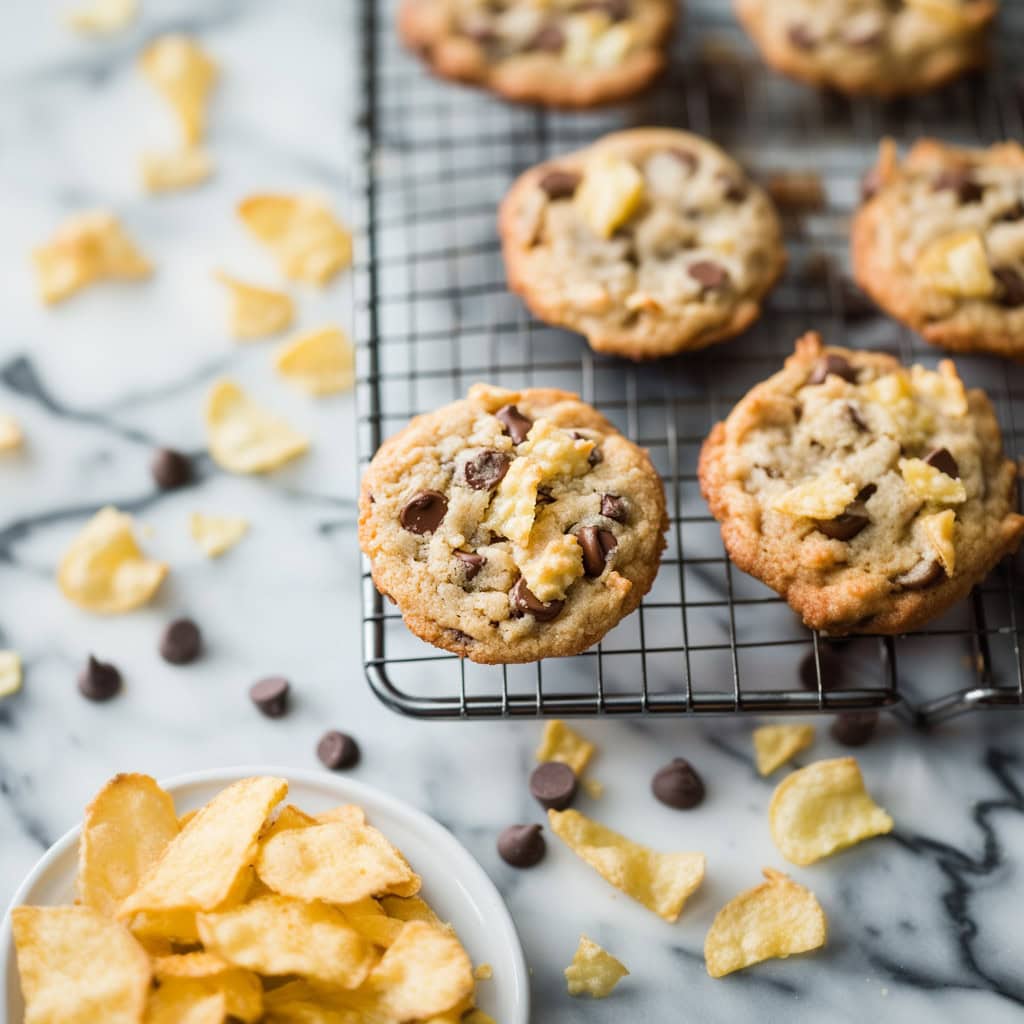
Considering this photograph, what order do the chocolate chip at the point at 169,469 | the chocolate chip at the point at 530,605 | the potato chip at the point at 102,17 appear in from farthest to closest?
the potato chip at the point at 102,17 → the chocolate chip at the point at 169,469 → the chocolate chip at the point at 530,605

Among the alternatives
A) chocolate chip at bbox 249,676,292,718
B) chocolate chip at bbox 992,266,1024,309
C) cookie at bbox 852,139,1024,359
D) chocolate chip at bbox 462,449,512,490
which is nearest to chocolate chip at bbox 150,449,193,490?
chocolate chip at bbox 249,676,292,718

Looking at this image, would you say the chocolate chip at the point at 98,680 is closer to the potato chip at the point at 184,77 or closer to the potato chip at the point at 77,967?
the potato chip at the point at 77,967

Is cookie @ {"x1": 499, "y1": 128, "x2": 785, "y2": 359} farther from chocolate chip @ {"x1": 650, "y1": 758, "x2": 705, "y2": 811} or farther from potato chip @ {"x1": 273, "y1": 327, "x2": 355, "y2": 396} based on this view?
chocolate chip @ {"x1": 650, "y1": 758, "x2": 705, "y2": 811}

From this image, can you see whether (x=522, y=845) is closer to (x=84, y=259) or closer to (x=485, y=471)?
(x=485, y=471)

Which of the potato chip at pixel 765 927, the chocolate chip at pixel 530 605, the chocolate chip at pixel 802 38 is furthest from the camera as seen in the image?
the chocolate chip at pixel 802 38

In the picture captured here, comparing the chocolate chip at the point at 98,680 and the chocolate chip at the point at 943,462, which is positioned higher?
the chocolate chip at the point at 943,462

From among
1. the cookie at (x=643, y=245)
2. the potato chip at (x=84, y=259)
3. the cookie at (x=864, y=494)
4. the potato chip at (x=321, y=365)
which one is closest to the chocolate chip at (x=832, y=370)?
the cookie at (x=864, y=494)

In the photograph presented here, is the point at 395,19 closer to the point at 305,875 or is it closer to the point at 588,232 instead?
the point at 588,232

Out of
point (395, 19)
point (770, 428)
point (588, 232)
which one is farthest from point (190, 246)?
point (770, 428)
